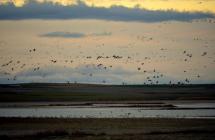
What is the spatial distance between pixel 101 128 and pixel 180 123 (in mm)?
8292

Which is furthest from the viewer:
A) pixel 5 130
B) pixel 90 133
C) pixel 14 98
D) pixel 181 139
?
pixel 14 98

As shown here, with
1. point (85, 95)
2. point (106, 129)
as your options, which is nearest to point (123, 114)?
point (106, 129)

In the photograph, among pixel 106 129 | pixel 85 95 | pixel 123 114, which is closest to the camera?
pixel 106 129

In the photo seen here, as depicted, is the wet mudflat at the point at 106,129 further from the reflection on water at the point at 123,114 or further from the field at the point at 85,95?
the field at the point at 85,95

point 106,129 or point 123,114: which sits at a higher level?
point 106,129

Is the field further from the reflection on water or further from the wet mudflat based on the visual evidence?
the wet mudflat

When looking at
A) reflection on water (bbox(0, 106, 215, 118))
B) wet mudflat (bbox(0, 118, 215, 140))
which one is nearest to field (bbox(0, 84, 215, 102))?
reflection on water (bbox(0, 106, 215, 118))

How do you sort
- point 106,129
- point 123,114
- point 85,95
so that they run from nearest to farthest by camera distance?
point 106,129 < point 123,114 < point 85,95

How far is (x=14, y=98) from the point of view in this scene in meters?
115

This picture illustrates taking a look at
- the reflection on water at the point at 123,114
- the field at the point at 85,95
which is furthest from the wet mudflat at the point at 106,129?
the field at the point at 85,95

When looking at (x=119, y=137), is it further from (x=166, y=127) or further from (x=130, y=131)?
(x=166, y=127)

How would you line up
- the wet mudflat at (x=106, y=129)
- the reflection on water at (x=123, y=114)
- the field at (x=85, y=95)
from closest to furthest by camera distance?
the wet mudflat at (x=106, y=129), the reflection on water at (x=123, y=114), the field at (x=85, y=95)

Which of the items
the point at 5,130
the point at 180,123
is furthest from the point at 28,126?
the point at 180,123

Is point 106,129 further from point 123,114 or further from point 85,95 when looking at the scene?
point 85,95
